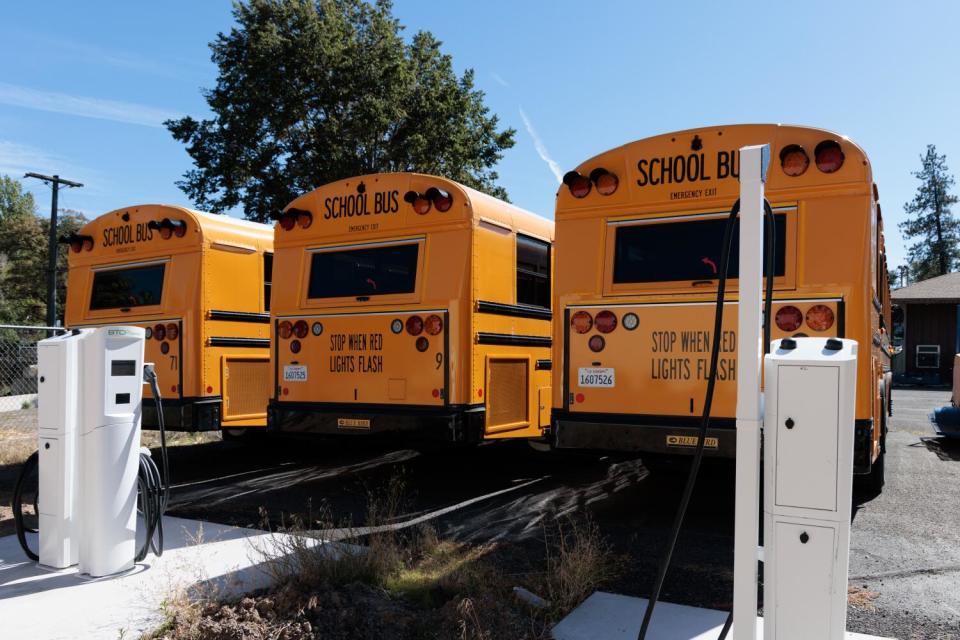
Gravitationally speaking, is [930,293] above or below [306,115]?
below

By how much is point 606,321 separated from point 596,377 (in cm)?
42

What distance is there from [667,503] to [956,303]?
2627 centimetres

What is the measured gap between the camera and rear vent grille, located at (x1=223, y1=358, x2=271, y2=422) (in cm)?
801

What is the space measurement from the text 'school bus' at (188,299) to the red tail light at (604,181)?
3.84 m

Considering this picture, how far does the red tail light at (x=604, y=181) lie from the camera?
5.57 meters

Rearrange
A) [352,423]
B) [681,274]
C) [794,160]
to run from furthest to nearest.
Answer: [352,423]
[681,274]
[794,160]

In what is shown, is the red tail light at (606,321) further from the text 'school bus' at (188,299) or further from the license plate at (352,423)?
the text 'school bus' at (188,299)

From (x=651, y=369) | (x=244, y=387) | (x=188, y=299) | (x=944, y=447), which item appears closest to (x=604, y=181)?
(x=651, y=369)

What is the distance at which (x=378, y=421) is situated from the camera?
668cm

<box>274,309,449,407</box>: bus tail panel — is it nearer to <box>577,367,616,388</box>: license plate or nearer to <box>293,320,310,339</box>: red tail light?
<box>293,320,310,339</box>: red tail light

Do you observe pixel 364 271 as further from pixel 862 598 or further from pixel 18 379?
pixel 18 379

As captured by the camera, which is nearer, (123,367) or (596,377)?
(123,367)

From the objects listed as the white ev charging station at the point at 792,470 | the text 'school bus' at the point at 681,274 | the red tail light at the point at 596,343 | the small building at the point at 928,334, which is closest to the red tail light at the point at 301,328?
the text 'school bus' at the point at 681,274

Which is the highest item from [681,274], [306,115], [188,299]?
[306,115]
